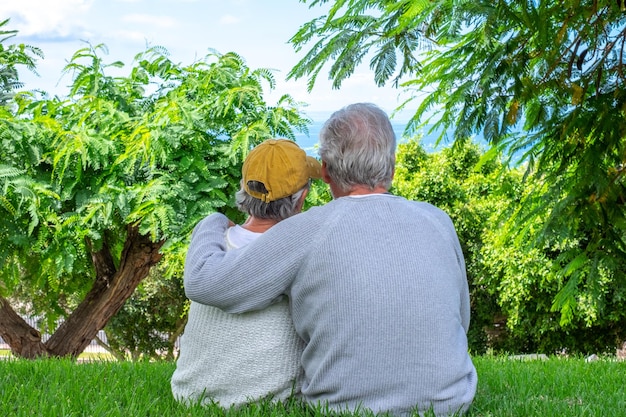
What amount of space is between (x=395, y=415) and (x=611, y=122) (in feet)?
7.77

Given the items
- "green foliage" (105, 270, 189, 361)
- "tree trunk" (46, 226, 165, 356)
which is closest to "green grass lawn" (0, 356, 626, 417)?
"tree trunk" (46, 226, 165, 356)

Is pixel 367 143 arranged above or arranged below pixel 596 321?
above

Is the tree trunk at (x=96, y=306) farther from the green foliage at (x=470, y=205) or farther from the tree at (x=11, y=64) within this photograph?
the green foliage at (x=470, y=205)

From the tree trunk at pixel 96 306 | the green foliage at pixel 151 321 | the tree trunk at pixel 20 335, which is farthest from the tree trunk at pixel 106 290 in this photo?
the green foliage at pixel 151 321

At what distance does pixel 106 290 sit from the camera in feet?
27.6

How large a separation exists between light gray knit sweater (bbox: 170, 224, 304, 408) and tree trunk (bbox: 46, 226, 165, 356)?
5.12 metres

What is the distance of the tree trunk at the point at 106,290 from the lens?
770cm

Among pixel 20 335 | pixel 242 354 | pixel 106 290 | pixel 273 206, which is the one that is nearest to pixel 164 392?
pixel 242 354

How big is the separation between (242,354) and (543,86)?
241 cm

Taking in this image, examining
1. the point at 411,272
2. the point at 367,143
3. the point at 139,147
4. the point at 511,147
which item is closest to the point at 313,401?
the point at 411,272

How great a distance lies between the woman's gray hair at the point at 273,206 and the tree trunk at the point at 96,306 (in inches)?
208

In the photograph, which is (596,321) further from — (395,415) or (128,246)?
(395,415)

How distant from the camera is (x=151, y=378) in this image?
3715 mm

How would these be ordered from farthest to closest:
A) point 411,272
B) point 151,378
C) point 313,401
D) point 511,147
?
point 511,147 < point 151,378 < point 313,401 < point 411,272
